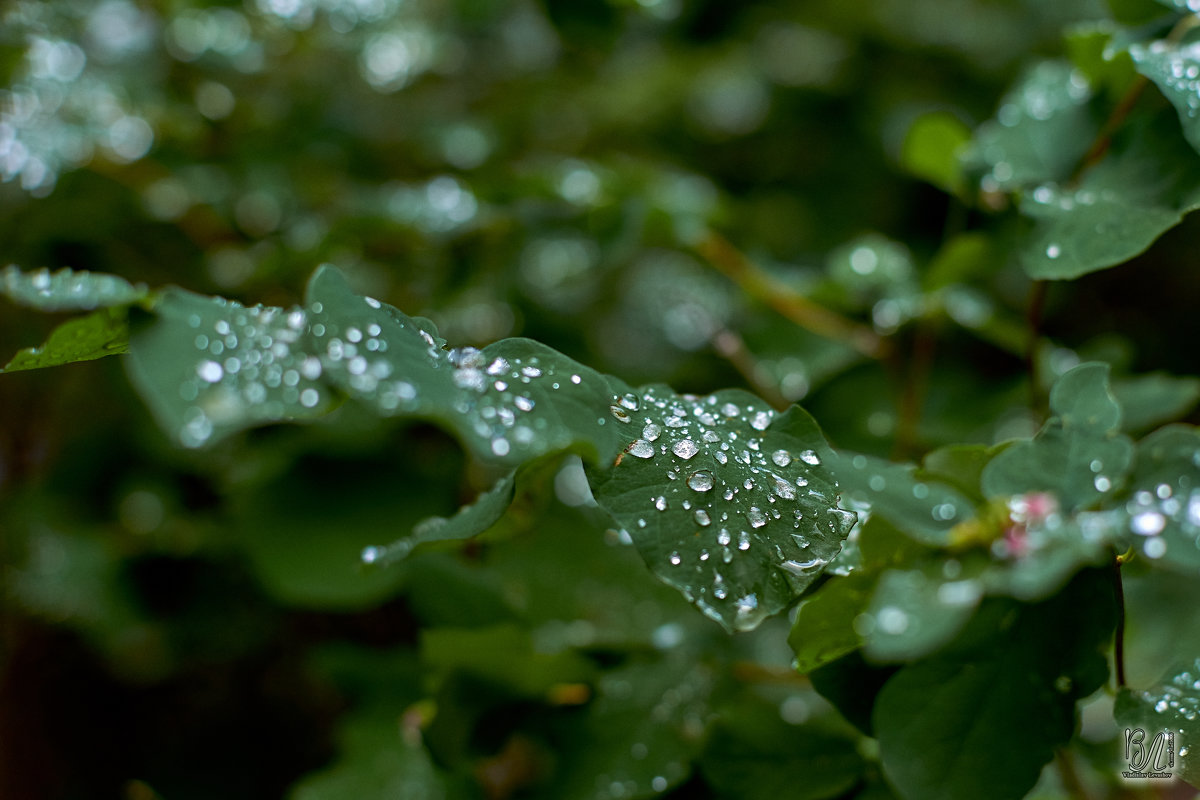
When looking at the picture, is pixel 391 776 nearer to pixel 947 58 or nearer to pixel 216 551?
pixel 216 551

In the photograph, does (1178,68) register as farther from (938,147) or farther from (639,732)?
(639,732)

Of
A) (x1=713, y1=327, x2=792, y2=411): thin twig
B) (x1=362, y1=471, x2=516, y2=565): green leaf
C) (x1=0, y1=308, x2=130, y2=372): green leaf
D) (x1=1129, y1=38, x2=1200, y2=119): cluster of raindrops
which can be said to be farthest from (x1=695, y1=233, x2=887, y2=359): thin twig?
(x1=0, y1=308, x2=130, y2=372): green leaf

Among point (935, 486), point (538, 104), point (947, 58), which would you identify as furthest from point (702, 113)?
point (935, 486)

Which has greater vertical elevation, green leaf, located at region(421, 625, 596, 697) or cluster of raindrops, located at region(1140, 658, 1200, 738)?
cluster of raindrops, located at region(1140, 658, 1200, 738)

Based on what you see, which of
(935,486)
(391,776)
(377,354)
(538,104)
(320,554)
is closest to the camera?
(377,354)

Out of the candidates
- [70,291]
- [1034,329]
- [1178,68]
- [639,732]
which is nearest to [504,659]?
[639,732]

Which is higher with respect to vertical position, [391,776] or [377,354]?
[377,354]

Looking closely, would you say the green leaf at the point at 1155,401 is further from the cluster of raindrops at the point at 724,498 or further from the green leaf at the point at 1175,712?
the cluster of raindrops at the point at 724,498

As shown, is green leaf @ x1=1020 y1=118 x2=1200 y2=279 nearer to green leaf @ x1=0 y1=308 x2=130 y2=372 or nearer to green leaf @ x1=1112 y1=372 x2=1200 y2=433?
green leaf @ x1=1112 y1=372 x2=1200 y2=433
